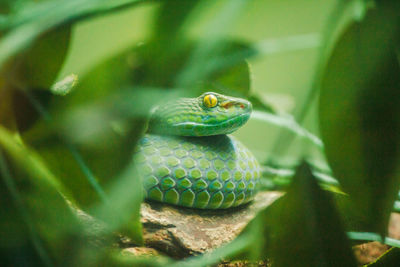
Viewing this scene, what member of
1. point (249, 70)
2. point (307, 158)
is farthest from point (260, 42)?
point (307, 158)

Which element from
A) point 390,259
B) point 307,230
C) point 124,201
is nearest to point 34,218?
point 124,201

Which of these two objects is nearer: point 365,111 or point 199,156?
point 365,111

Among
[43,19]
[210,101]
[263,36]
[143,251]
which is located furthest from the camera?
[210,101]

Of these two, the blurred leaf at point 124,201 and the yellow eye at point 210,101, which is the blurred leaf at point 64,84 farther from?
the yellow eye at point 210,101

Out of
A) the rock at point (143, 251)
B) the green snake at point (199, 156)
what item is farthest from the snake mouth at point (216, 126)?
the rock at point (143, 251)

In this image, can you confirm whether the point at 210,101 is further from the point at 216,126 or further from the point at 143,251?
the point at 143,251

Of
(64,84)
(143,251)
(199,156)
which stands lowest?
(143,251)

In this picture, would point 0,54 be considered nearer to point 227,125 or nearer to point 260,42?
point 260,42

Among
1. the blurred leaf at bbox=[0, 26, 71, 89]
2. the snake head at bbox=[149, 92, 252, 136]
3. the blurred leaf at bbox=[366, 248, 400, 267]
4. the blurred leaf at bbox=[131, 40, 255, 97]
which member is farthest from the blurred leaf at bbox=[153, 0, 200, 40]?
the blurred leaf at bbox=[366, 248, 400, 267]
